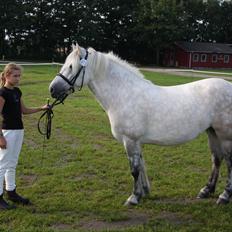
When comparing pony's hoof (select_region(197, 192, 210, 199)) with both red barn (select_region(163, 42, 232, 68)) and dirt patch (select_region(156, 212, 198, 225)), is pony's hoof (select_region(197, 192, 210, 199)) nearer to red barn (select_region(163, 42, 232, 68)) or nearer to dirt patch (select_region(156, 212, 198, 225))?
dirt patch (select_region(156, 212, 198, 225))

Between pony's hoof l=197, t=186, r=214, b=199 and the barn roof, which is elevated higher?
the barn roof

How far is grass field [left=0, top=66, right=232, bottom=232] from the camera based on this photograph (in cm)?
489

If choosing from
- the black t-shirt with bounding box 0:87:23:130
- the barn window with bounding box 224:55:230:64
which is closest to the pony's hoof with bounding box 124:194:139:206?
the black t-shirt with bounding box 0:87:23:130

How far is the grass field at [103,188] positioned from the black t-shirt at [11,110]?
3.68ft

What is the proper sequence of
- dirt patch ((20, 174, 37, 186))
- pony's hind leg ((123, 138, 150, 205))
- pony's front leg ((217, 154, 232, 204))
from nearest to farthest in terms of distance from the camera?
1. pony's hind leg ((123, 138, 150, 205))
2. pony's front leg ((217, 154, 232, 204))
3. dirt patch ((20, 174, 37, 186))

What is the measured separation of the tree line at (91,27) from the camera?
57.4 metres

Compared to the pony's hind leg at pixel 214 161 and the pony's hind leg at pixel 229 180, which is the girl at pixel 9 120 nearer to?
the pony's hind leg at pixel 214 161

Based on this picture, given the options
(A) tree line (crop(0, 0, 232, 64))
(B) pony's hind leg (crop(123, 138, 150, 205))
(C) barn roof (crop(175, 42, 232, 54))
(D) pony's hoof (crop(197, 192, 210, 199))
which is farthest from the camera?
(C) barn roof (crop(175, 42, 232, 54))

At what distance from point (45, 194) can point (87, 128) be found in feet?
16.2

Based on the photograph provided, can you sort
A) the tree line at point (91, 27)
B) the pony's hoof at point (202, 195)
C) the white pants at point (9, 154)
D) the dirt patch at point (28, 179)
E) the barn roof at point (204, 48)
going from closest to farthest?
the white pants at point (9, 154), the pony's hoof at point (202, 195), the dirt patch at point (28, 179), the tree line at point (91, 27), the barn roof at point (204, 48)

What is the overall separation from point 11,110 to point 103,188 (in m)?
1.95

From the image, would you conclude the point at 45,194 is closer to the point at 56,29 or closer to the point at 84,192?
the point at 84,192

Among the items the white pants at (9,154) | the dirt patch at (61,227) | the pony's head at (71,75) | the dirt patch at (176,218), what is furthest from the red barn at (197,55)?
the dirt patch at (61,227)

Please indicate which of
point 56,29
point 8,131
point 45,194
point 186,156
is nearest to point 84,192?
point 45,194
